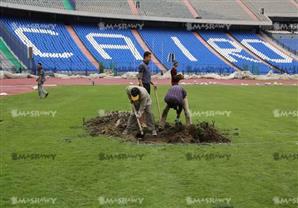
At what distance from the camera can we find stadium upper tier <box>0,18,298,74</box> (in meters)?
50.4

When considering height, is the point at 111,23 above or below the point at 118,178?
above

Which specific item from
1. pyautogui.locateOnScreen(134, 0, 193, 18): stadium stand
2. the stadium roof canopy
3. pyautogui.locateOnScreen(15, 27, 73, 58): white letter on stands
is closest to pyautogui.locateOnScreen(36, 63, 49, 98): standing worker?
pyautogui.locateOnScreen(15, 27, 73, 58): white letter on stands

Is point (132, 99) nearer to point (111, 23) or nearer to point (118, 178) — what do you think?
point (118, 178)

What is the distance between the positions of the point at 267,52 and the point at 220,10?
11.1 metres

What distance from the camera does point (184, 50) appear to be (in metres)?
59.7

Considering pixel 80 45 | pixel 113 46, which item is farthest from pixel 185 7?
pixel 80 45

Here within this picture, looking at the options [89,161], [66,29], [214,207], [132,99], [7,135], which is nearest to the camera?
[214,207]

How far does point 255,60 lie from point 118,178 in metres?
53.8

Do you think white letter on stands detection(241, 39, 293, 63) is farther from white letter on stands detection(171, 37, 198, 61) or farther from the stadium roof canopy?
white letter on stands detection(171, 37, 198, 61)

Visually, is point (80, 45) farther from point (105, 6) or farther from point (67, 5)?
point (105, 6)

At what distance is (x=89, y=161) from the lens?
9.99m

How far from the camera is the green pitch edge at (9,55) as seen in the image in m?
45.3

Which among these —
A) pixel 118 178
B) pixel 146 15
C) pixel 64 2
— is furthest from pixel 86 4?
pixel 118 178

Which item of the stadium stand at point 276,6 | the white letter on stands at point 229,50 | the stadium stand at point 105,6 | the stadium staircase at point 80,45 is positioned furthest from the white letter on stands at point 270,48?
the stadium staircase at point 80,45
